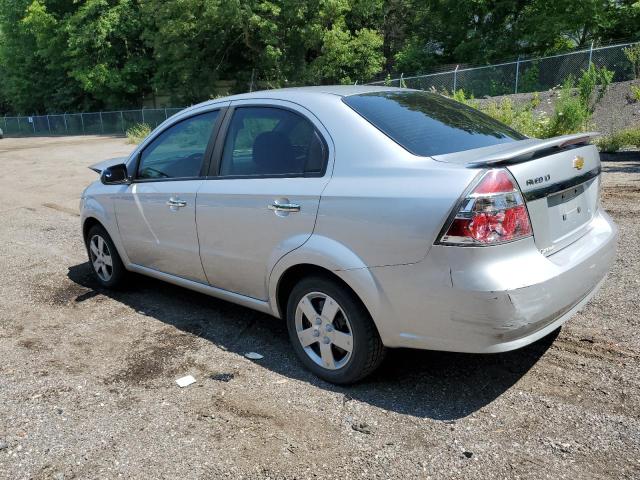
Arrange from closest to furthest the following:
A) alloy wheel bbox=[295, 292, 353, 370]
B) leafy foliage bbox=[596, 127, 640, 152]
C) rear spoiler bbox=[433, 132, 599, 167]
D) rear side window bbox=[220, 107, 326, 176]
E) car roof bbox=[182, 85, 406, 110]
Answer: rear spoiler bbox=[433, 132, 599, 167]
alloy wheel bbox=[295, 292, 353, 370]
rear side window bbox=[220, 107, 326, 176]
car roof bbox=[182, 85, 406, 110]
leafy foliage bbox=[596, 127, 640, 152]

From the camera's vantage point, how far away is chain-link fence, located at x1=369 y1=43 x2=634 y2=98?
18031 millimetres

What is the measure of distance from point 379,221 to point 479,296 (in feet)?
2.10

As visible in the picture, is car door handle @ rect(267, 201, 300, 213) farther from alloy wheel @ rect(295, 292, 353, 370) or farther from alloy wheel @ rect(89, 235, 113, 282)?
alloy wheel @ rect(89, 235, 113, 282)

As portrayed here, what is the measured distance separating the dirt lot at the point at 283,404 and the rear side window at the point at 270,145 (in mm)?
1286

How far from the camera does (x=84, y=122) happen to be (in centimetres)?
4238

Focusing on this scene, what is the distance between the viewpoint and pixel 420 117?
12.1 feet

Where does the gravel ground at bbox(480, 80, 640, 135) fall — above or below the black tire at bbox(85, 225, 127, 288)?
above

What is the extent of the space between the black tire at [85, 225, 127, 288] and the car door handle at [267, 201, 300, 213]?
2368mm

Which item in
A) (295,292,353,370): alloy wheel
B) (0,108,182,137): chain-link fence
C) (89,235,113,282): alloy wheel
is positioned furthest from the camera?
(0,108,182,137): chain-link fence

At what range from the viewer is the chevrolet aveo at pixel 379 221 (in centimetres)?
287

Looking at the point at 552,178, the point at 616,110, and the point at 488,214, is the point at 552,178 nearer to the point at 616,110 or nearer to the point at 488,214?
the point at 488,214

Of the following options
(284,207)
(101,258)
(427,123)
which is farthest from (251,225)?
(101,258)

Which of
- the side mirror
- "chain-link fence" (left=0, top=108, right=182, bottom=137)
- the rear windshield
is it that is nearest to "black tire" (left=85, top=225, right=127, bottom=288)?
the side mirror

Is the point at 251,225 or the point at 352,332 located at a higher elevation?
the point at 251,225
